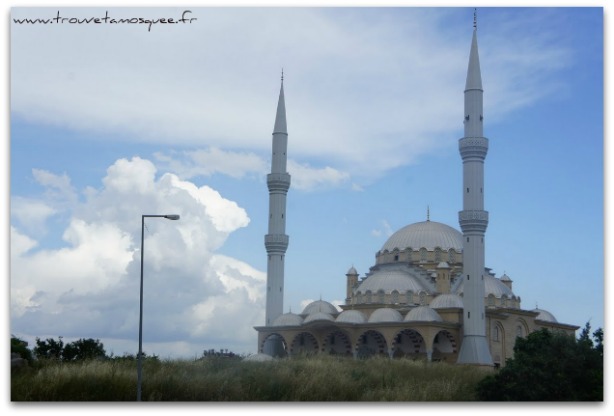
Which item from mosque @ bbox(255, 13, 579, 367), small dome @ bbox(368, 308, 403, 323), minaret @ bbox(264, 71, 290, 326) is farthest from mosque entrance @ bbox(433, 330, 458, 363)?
minaret @ bbox(264, 71, 290, 326)

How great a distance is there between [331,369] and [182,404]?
20.1 feet

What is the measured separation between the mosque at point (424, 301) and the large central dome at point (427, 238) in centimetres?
7

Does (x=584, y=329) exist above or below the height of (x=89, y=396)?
above

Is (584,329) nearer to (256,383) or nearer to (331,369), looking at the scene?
(331,369)

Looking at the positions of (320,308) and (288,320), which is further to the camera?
(320,308)

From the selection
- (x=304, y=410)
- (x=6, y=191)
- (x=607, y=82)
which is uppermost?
(x=607, y=82)

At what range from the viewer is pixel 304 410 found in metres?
18.5

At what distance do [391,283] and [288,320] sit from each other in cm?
700

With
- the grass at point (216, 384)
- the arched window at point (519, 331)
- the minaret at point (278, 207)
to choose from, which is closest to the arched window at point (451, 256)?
the arched window at point (519, 331)

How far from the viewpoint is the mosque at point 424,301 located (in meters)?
44.9

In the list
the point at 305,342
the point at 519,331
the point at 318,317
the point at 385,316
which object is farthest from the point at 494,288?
the point at 305,342

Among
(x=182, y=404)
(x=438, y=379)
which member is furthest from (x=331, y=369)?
(x=182, y=404)

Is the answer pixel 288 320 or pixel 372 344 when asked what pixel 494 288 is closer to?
pixel 372 344

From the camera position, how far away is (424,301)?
53.9 meters
